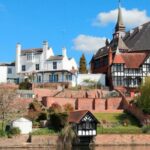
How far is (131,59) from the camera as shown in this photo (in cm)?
9569

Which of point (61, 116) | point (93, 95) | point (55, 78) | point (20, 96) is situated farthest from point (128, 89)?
point (61, 116)

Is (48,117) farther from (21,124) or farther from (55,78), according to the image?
(55,78)

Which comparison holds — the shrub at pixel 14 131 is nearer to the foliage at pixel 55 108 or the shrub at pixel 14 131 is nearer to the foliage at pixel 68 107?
the foliage at pixel 55 108

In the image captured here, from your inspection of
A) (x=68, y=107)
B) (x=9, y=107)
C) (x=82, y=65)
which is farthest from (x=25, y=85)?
(x=82, y=65)

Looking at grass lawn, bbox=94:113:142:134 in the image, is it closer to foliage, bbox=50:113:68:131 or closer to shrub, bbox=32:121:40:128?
foliage, bbox=50:113:68:131

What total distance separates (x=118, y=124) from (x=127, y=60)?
2526cm

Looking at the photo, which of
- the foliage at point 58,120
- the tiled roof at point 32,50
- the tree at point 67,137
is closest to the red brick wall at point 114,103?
the foliage at point 58,120

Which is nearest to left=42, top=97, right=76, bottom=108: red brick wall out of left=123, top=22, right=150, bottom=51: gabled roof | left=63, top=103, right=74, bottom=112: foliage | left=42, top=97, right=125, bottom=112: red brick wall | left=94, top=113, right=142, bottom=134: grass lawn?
left=42, top=97, right=125, bottom=112: red brick wall

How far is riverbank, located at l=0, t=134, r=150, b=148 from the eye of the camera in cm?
6017

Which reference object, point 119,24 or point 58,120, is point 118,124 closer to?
point 58,120

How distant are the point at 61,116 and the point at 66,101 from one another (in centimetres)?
1660

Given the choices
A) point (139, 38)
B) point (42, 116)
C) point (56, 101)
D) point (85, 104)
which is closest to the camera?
point (42, 116)

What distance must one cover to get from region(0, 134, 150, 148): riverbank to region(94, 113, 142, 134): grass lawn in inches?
31.7

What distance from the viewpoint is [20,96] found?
268ft
